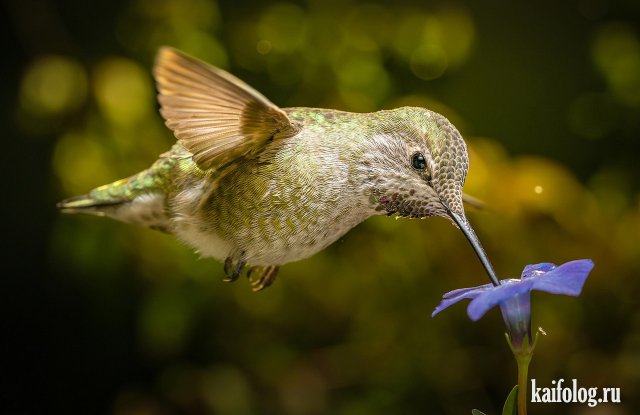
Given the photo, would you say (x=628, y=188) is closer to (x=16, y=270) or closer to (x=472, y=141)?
(x=472, y=141)

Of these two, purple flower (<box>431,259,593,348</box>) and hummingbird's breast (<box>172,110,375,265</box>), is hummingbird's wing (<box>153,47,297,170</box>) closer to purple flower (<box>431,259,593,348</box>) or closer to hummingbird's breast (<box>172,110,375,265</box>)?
hummingbird's breast (<box>172,110,375,265</box>)

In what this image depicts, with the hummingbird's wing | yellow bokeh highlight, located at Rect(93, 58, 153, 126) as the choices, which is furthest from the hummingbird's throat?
yellow bokeh highlight, located at Rect(93, 58, 153, 126)

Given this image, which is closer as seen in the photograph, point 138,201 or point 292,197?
point 292,197

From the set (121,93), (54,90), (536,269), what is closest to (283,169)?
(536,269)

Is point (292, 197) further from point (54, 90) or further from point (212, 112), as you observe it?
point (54, 90)

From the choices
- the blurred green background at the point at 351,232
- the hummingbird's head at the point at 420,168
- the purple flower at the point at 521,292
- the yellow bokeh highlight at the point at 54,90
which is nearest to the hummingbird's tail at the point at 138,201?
the hummingbird's head at the point at 420,168

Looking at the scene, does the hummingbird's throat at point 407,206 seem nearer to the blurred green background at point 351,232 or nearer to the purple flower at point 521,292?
the purple flower at point 521,292

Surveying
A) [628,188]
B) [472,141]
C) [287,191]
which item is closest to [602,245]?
[628,188]
